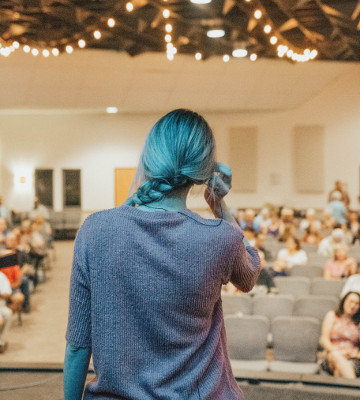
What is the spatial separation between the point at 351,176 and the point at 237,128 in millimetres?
4143

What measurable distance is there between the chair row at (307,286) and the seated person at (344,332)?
5.27 ft

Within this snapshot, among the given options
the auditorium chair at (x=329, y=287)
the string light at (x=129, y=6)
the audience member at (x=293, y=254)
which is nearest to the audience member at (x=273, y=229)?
the audience member at (x=293, y=254)

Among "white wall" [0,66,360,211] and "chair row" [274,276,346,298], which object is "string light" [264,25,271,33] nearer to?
"chair row" [274,276,346,298]

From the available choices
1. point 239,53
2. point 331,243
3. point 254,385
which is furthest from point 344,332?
point 239,53

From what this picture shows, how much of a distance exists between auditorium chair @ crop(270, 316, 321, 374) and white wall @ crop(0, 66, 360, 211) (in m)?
13.8

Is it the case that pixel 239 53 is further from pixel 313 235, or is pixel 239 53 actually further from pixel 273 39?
pixel 313 235

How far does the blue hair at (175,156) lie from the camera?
4.09 feet

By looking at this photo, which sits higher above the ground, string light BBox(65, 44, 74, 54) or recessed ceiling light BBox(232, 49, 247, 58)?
recessed ceiling light BBox(232, 49, 247, 58)

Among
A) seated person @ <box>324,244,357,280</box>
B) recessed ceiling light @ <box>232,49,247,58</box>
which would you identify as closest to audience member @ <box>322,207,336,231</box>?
recessed ceiling light @ <box>232,49,247,58</box>

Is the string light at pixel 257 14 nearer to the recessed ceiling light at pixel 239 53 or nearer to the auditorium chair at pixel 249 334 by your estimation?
the recessed ceiling light at pixel 239 53

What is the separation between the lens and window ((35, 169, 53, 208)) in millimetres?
19594

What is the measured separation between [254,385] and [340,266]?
4555 millimetres

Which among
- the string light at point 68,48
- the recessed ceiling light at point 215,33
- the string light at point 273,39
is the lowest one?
the string light at point 273,39

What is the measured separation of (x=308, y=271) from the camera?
28.6ft
